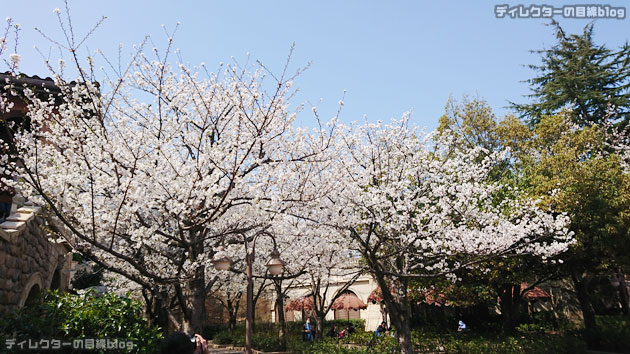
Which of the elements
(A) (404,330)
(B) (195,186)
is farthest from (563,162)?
(B) (195,186)

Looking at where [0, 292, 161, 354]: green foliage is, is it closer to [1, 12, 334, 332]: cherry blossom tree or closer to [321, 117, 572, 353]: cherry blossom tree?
[1, 12, 334, 332]: cherry blossom tree

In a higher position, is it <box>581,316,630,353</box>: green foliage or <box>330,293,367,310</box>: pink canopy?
<box>330,293,367,310</box>: pink canopy

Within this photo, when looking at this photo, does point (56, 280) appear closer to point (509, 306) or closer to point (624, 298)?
point (509, 306)

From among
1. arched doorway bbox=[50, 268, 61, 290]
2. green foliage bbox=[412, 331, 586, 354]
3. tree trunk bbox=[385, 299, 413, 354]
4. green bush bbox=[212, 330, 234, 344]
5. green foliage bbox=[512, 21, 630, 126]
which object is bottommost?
green bush bbox=[212, 330, 234, 344]

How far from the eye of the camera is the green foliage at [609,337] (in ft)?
55.9

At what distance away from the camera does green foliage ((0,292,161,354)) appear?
5527mm

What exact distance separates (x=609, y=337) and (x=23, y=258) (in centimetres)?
2184

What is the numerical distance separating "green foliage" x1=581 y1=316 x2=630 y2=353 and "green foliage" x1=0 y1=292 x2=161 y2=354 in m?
19.5

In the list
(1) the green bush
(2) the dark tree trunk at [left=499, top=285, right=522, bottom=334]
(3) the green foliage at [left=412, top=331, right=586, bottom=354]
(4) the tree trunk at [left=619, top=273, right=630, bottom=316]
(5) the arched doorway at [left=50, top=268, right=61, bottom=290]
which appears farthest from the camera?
(1) the green bush

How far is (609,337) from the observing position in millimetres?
17344

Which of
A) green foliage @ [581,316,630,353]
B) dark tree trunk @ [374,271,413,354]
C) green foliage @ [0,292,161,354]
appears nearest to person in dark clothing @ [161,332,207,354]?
green foliage @ [0,292,161,354]

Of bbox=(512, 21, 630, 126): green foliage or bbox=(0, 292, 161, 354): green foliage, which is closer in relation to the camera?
bbox=(0, 292, 161, 354): green foliage

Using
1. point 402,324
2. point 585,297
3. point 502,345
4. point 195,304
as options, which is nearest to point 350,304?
point 585,297

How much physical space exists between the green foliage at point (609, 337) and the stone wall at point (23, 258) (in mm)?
21598
